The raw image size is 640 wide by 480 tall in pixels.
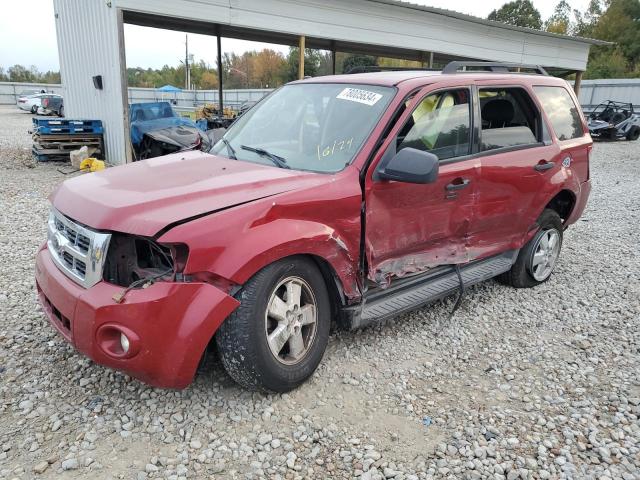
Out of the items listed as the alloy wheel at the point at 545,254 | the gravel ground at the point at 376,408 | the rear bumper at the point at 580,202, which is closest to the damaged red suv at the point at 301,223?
the alloy wheel at the point at 545,254

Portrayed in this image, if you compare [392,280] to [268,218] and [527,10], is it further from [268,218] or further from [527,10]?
[527,10]

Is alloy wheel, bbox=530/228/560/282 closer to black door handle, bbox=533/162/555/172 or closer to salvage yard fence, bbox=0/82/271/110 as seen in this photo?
black door handle, bbox=533/162/555/172

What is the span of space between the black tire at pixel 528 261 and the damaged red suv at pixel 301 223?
2.7 inches

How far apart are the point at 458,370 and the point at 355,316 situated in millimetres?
840

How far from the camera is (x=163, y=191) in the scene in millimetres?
2783

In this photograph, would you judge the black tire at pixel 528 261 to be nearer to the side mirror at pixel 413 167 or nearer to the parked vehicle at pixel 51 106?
the side mirror at pixel 413 167

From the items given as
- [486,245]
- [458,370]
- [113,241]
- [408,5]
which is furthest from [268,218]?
[408,5]

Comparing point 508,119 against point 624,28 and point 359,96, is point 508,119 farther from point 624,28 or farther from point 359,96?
point 624,28

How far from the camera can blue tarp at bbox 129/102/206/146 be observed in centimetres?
1076

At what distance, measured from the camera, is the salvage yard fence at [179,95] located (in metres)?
34.8

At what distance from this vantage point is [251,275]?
2.65 m

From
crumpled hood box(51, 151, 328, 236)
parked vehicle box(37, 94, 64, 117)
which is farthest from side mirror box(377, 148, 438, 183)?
parked vehicle box(37, 94, 64, 117)

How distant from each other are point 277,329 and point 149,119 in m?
9.57

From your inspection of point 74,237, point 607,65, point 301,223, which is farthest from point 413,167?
point 607,65
